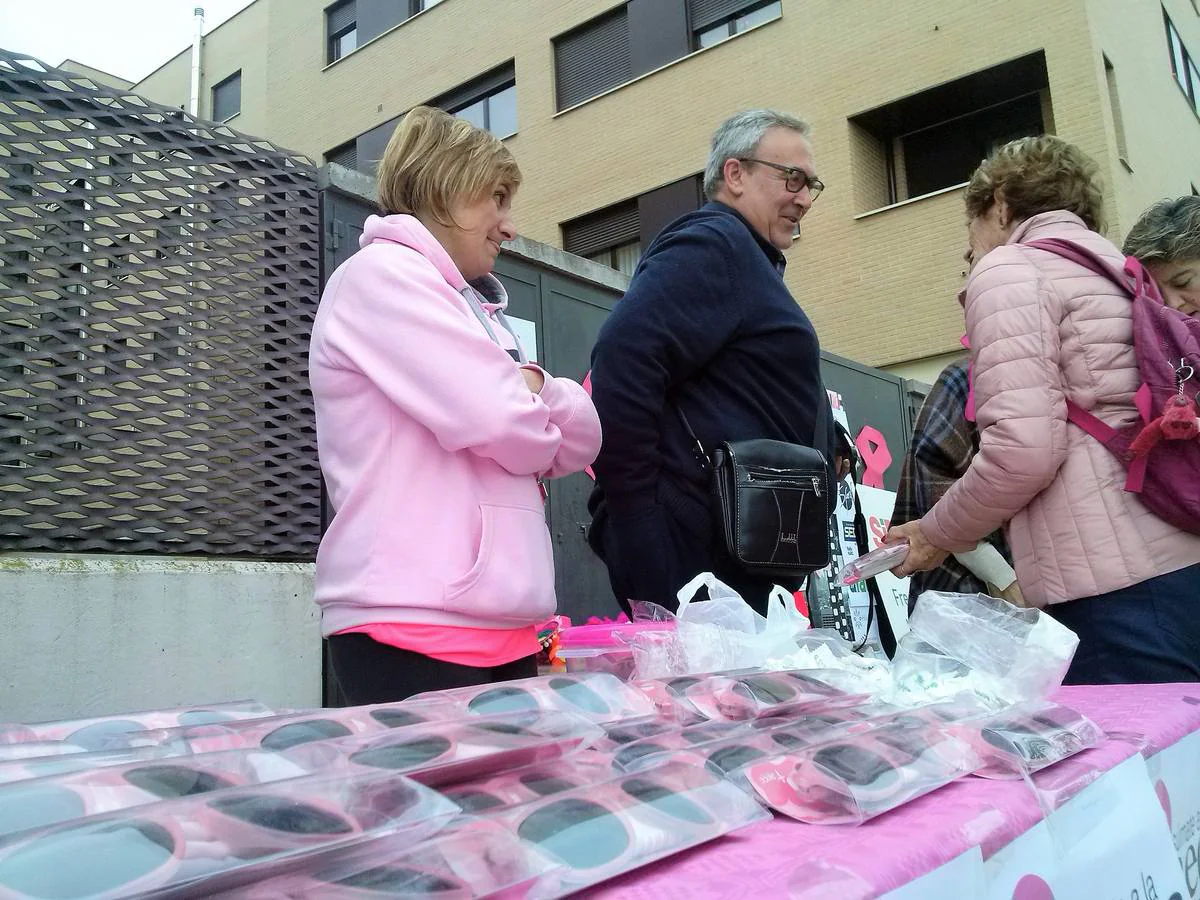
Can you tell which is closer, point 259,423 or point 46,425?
point 46,425

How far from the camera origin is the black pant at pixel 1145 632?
1533 millimetres

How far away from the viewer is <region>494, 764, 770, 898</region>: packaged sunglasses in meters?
0.54

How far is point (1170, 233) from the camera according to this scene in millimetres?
2041

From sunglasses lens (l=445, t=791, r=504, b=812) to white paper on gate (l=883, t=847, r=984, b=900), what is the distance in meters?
0.25

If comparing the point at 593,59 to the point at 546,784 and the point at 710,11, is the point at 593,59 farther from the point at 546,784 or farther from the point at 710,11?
the point at 546,784

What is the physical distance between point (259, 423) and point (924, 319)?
27.2 feet

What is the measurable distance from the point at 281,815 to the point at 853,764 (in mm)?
455

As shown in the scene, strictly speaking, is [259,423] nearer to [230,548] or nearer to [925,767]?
[230,548]

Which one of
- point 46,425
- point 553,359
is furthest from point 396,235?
point 553,359

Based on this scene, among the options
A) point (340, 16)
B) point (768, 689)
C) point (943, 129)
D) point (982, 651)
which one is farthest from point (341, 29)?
point (768, 689)

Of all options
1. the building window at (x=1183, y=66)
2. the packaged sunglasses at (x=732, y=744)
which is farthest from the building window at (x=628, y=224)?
the packaged sunglasses at (x=732, y=744)

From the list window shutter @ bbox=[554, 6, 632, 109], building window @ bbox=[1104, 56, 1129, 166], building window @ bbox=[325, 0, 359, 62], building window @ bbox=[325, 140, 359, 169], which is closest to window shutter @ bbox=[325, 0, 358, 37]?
building window @ bbox=[325, 0, 359, 62]

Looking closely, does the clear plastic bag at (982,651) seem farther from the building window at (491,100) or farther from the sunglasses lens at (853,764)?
the building window at (491,100)

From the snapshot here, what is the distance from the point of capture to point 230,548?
309cm
